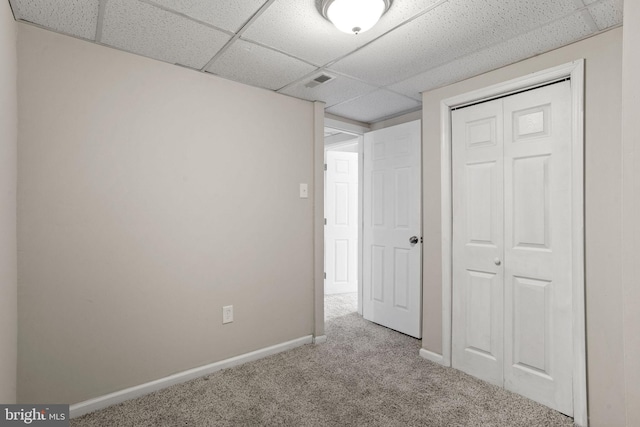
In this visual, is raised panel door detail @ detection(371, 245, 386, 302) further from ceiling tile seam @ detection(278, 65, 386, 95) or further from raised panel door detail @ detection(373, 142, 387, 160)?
ceiling tile seam @ detection(278, 65, 386, 95)

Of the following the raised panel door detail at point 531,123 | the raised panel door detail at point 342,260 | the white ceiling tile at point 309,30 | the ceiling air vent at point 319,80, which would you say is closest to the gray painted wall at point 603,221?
the raised panel door detail at point 531,123

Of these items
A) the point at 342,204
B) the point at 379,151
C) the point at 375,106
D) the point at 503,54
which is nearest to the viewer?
the point at 503,54

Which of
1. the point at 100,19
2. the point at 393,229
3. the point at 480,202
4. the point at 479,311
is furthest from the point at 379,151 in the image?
the point at 100,19

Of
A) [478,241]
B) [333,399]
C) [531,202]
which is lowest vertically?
[333,399]

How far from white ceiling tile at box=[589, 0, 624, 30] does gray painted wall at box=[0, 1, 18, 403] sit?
9.06 ft

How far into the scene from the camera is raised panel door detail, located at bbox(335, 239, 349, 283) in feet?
15.8

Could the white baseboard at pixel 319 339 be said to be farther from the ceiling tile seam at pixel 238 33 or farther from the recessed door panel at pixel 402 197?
the ceiling tile seam at pixel 238 33

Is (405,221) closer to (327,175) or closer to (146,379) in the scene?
(327,175)

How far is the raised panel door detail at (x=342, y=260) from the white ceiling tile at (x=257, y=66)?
2.74m

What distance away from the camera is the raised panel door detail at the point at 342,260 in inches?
189

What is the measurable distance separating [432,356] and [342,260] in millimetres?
2312

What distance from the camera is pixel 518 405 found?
2.05 meters

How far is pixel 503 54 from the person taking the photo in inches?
81.5

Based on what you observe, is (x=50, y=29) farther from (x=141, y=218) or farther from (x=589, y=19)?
(x=589, y=19)
